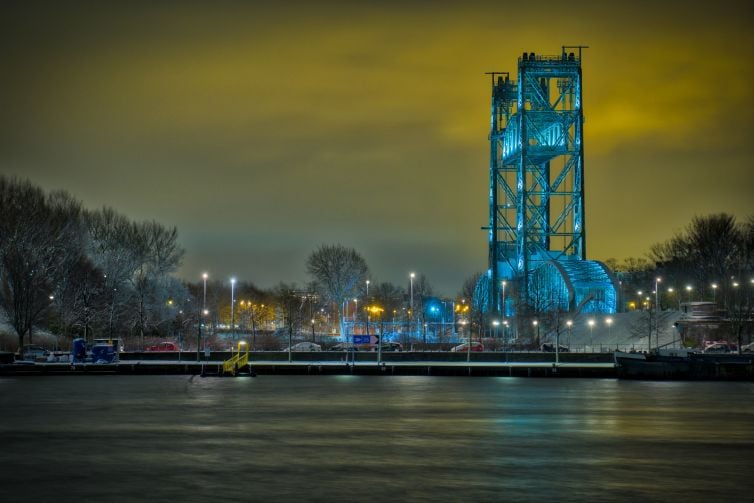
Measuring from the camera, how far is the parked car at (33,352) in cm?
8880

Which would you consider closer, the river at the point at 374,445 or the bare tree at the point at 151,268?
the river at the point at 374,445

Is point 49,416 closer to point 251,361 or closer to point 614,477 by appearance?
point 614,477

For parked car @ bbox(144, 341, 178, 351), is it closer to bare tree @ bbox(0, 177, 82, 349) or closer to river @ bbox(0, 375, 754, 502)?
bare tree @ bbox(0, 177, 82, 349)

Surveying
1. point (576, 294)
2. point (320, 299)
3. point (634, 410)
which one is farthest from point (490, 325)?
point (634, 410)

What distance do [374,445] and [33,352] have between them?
66.8m

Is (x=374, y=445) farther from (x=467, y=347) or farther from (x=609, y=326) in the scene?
(x=609, y=326)

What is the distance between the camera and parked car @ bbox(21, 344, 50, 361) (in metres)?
88.8

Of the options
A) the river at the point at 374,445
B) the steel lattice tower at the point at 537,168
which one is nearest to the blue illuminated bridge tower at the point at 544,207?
the steel lattice tower at the point at 537,168

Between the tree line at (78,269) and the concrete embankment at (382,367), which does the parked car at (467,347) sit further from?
the tree line at (78,269)

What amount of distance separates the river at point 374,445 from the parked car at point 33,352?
32.2m

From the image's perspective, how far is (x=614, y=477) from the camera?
89.2ft

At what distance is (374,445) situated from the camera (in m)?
33.4

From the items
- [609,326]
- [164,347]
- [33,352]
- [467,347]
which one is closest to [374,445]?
[164,347]

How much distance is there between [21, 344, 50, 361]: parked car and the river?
3215 centimetres
